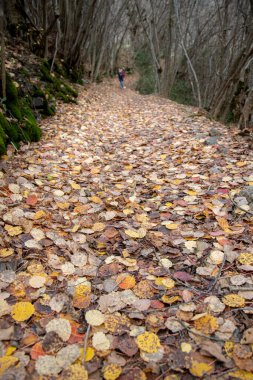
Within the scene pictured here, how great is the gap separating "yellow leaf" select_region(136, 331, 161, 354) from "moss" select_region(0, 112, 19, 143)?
8.29 feet

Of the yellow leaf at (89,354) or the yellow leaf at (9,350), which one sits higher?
the yellow leaf at (89,354)

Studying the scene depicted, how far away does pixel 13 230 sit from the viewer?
6.10 ft

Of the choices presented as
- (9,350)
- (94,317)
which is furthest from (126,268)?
(9,350)

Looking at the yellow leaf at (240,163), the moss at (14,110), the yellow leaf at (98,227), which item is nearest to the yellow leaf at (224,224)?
the yellow leaf at (98,227)

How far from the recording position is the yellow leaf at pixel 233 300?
1355mm

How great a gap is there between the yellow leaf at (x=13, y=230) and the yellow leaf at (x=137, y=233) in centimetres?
69

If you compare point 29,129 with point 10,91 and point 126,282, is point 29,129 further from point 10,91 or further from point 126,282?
point 126,282

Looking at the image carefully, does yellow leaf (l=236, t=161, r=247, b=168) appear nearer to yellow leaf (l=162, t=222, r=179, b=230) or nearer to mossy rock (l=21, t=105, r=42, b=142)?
yellow leaf (l=162, t=222, r=179, b=230)

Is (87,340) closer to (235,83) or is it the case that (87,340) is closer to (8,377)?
(8,377)

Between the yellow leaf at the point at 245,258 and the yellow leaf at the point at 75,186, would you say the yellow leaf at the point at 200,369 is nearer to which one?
the yellow leaf at the point at 245,258

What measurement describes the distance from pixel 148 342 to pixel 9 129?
103 inches

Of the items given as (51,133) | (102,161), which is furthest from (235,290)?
(51,133)

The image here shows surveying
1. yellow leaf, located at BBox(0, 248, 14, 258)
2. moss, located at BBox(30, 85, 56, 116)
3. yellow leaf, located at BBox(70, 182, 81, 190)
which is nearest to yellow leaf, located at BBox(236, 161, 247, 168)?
yellow leaf, located at BBox(70, 182, 81, 190)

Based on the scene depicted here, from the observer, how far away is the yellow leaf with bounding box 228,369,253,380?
106cm
